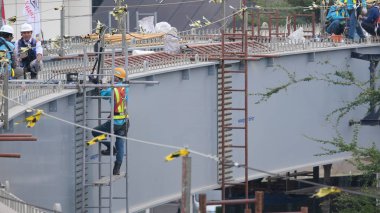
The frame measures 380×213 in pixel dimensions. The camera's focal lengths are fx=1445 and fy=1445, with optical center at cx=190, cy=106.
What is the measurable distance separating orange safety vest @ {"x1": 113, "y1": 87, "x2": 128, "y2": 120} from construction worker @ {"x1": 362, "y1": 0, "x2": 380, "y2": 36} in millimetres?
15071

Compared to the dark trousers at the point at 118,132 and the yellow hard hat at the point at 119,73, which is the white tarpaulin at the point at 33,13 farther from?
the dark trousers at the point at 118,132

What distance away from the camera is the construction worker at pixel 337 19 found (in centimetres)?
3903

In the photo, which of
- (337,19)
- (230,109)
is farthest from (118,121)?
(337,19)

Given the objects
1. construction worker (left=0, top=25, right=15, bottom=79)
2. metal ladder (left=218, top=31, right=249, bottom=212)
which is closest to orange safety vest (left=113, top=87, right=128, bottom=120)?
construction worker (left=0, top=25, right=15, bottom=79)

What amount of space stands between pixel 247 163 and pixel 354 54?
6.83m

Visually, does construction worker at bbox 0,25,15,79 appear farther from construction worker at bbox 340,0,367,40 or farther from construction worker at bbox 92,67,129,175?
construction worker at bbox 340,0,367,40

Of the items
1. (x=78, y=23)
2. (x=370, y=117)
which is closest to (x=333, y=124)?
(x=370, y=117)

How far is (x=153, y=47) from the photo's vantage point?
35438 mm

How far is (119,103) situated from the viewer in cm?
2500

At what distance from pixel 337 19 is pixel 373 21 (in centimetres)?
98

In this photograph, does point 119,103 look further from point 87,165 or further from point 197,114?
point 197,114

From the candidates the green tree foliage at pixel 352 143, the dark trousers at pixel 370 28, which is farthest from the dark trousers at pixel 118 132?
the dark trousers at pixel 370 28

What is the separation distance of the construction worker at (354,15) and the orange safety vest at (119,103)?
46.3ft

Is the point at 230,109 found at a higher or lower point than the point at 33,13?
lower
